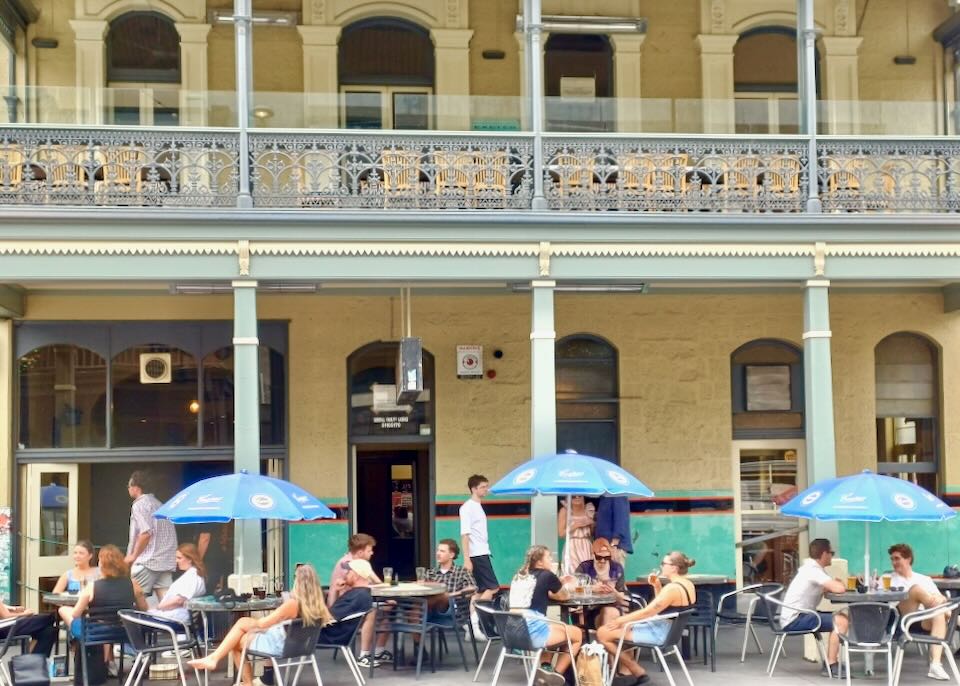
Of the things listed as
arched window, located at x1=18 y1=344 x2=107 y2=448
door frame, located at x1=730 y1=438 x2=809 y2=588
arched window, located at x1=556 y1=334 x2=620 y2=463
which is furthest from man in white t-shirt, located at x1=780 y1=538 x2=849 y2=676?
arched window, located at x1=18 y1=344 x2=107 y2=448

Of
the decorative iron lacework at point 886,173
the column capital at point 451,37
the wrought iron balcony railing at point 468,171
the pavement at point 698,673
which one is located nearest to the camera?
the pavement at point 698,673

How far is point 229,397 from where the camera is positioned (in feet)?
51.2

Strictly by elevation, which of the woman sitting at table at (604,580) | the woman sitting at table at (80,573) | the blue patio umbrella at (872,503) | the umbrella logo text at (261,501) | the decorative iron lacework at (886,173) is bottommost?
the woman sitting at table at (604,580)

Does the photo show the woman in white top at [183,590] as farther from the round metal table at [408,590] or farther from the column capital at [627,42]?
the column capital at [627,42]

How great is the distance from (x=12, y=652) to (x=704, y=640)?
7143 millimetres

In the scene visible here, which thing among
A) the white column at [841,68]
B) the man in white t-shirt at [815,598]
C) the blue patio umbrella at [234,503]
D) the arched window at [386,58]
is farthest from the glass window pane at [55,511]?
the white column at [841,68]

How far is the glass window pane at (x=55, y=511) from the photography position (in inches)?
603

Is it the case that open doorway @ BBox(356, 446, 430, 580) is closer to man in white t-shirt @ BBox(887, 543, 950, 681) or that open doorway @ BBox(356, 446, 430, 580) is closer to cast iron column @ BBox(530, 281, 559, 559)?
cast iron column @ BBox(530, 281, 559, 559)

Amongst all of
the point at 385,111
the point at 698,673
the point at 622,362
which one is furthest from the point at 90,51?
the point at 698,673

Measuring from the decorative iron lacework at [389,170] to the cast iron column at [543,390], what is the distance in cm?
103

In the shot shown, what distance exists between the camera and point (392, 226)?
13.5 metres

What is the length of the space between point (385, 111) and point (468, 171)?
1.77 meters

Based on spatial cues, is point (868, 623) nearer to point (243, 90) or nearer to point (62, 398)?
point (243, 90)

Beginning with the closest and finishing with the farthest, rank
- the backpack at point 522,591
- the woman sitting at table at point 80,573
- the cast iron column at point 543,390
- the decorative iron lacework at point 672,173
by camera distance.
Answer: the backpack at point 522,591, the woman sitting at table at point 80,573, the cast iron column at point 543,390, the decorative iron lacework at point 672,173
